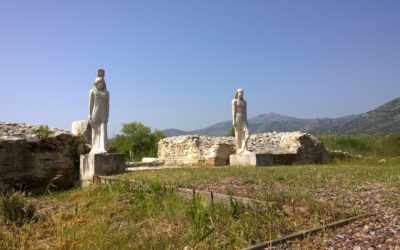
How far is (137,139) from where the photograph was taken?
97.1ft

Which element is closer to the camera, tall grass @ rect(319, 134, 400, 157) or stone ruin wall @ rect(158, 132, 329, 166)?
stone ruin wall @ rect(158, 132, 329, 166)

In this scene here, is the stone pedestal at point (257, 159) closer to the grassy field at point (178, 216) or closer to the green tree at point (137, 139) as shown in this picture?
the grassy field at point (178, 216)

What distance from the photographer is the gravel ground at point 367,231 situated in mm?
4435

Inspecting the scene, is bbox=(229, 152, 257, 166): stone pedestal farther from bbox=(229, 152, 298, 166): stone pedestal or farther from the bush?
the bush

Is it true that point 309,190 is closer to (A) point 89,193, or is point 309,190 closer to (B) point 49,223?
(B) point 49,223

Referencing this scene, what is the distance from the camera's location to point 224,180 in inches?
356

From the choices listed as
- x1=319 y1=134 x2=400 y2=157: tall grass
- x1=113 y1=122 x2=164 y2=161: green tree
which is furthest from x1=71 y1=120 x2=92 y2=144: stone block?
x1=319 y1=134 x2=400 y2=157: tall grass

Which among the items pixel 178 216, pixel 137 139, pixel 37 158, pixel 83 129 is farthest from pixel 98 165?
pixel 137 139

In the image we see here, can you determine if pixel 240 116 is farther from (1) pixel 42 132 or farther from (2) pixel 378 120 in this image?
(2) pixel 378 120

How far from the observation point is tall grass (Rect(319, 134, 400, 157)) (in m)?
24.9

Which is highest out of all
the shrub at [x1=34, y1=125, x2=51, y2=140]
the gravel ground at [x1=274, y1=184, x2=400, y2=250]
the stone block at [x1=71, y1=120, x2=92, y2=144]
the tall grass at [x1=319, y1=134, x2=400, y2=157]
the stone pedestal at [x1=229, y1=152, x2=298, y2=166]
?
the stone block at [x1=71, y1=120, x2=92, y2=144]

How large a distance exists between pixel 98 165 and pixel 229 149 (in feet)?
25.1

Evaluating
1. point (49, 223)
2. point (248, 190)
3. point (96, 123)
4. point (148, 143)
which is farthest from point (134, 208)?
point (148, 143)

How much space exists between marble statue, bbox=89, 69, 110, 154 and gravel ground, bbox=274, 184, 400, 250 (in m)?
7.59
